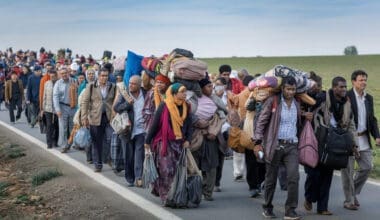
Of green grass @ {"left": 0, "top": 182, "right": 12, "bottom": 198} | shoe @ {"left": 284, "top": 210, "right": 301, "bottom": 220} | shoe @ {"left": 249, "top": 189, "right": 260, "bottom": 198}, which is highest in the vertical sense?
shoe @ {"left": 284, "top": 210, "right": 301, "bottom": 220}

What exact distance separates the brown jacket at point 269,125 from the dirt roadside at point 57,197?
5.45ft

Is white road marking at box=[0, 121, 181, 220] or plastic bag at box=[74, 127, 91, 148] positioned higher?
plastic bag at box=[74, 127, 91, 148]

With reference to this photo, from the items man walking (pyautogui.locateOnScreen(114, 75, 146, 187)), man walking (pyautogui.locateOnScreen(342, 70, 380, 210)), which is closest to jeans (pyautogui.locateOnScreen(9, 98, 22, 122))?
man walking (pyautogui.locateOnScreen(114, 75, 146, 187))

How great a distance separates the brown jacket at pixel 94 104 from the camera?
12352 mm

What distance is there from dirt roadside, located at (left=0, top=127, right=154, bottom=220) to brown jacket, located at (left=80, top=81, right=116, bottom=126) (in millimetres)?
984

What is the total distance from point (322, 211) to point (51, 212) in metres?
3.53

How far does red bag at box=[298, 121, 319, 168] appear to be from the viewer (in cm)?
865

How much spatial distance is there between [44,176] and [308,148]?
198 inches

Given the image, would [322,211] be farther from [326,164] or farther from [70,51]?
[70,51]

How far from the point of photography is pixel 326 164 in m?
8.79

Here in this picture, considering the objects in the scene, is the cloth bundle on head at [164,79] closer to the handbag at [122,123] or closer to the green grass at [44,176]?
the handbag at [122,123]

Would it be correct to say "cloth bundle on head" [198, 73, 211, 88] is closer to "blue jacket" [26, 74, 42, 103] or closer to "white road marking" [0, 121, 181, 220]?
"white road marking" [0, 121, 181, 220]

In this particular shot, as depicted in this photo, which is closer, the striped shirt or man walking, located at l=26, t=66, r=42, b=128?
the striped shirt

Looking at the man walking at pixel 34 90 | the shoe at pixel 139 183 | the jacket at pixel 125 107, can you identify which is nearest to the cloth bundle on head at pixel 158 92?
the jacket at pixel 125 107
